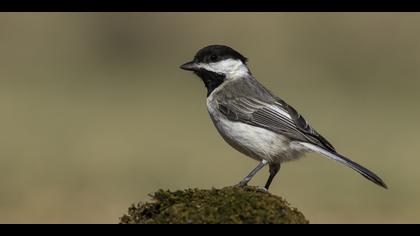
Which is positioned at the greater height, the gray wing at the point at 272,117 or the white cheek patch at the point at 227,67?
the white cheek patch at the point at 227,67

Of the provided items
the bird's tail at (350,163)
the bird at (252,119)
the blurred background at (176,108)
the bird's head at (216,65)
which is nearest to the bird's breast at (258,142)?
the bird at (252,119)

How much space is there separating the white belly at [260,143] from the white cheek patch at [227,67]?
2.48ft

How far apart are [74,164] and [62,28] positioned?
29.5 feet

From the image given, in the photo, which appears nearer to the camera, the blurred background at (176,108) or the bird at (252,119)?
the bird at (252,119)

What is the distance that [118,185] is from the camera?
36.2 feet

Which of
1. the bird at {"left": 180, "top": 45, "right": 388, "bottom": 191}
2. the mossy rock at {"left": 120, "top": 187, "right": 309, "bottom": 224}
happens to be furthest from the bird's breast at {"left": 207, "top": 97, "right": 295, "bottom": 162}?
the mossy rock at {"left": 120, "top": 187, "right": 309, "bottom": 224}

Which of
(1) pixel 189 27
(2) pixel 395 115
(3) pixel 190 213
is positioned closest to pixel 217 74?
(3) pixel 190 213

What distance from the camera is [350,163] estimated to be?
569cm

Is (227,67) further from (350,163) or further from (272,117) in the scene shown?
(350,163)

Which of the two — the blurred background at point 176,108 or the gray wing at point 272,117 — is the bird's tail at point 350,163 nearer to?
the gray wing at point 272,117

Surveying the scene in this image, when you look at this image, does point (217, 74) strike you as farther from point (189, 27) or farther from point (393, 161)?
point (189, 27)

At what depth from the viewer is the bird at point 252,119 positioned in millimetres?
6129

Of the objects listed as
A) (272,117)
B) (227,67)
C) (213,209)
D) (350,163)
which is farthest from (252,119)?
(213,209)

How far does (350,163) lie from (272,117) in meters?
0.95
